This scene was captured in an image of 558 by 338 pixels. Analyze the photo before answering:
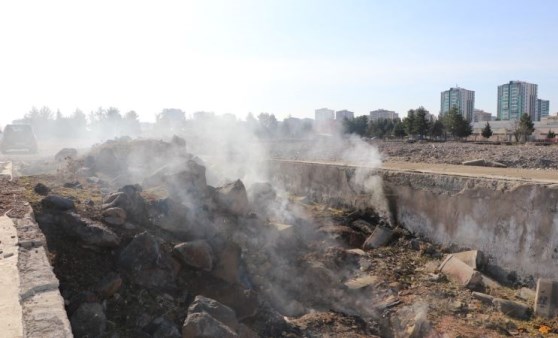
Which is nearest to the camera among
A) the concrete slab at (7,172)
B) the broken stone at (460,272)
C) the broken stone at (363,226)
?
the broken stone at (460,272)

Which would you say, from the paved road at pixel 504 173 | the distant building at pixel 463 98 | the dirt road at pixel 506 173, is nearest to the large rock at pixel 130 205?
the paved road at pixel 504 173

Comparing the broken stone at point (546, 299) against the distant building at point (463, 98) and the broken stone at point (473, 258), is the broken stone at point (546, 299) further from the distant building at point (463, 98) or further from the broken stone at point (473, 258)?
the distant building at point (463, 98)

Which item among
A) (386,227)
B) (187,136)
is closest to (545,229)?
(386,227)

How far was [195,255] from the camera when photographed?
214 inches

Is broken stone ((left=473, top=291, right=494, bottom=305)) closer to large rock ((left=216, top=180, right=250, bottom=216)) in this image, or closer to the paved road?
the paved road

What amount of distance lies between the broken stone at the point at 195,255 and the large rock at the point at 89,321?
1482 mm

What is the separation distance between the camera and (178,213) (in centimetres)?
649

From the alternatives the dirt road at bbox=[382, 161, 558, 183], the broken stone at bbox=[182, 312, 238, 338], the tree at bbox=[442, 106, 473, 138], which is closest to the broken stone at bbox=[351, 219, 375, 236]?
the dirt road at bbox=[382, 161, 558, 183]

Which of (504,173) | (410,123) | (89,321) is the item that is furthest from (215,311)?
(410,123)

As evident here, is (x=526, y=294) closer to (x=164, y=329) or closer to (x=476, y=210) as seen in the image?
(x=476, y=210)

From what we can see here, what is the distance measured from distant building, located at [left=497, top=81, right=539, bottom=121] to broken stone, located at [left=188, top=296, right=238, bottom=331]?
94897 millimetres

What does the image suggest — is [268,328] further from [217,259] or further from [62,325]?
[62,325]

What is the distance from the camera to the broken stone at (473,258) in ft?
21.8

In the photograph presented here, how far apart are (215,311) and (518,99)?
10037 centimetres
